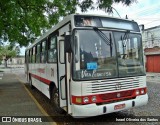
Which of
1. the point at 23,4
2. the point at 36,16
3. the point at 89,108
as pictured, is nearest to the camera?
the point at 89,108

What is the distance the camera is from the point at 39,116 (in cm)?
746

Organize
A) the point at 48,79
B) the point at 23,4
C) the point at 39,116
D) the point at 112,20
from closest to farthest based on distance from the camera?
the point at 112,20 → the point at 39,116 → the point at 48,79 → the point at 23,4

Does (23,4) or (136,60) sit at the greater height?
(23,4)

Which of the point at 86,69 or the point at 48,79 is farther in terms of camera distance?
the point at 48,79

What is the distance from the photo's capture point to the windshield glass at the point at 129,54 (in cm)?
633

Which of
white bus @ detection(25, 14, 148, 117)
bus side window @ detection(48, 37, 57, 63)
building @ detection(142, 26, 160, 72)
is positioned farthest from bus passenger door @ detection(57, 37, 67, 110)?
building @ detection(142, 26, 160, 72)

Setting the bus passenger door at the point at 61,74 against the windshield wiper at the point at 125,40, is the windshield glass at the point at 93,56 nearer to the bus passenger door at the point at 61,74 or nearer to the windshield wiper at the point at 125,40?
the windshield wiper at the point at 125,40

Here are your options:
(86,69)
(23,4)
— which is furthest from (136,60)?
(23,4)

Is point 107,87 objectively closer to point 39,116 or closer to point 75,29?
point 75,29

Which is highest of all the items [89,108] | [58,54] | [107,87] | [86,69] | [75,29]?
[75,29]

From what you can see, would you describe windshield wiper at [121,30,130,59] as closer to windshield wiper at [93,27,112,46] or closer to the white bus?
the white bus

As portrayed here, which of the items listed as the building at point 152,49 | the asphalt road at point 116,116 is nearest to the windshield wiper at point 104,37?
the asphalt road at point 116,116

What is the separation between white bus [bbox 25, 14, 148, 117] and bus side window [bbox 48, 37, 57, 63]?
456 millimetres

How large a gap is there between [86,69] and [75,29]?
1061mm
